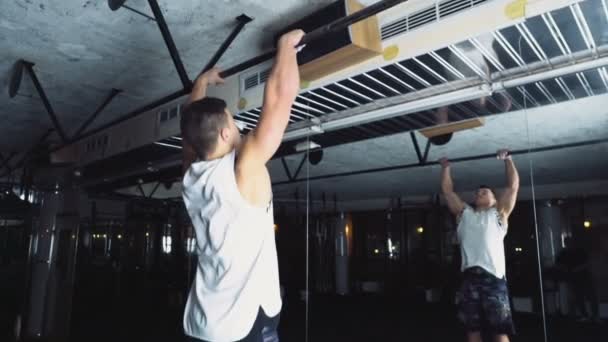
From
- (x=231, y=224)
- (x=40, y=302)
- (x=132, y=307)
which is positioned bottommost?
(x=132, y=307)

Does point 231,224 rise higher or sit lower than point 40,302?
higher

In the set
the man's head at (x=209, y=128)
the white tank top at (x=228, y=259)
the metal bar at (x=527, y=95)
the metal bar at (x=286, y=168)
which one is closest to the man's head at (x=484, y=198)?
the metal bar at (x=527, y=95)

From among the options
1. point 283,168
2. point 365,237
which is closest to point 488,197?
point 283,168

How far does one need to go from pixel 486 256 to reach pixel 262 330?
4.96 feet

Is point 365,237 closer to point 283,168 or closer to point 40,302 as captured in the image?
point 283,168

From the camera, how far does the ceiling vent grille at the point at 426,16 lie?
1.80 metres

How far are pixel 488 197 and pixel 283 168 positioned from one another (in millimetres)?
2339

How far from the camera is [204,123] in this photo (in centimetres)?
132

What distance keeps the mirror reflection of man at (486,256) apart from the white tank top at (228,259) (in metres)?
1.40

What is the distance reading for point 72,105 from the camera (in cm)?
389

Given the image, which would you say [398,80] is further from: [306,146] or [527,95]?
[306,146]

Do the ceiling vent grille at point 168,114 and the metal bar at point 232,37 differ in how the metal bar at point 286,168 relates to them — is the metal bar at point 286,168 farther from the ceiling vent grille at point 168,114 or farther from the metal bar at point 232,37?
the metal bar at point 232,37

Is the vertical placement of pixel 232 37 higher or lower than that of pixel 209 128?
higher

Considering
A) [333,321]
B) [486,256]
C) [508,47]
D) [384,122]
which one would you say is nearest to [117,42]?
[384,122]
